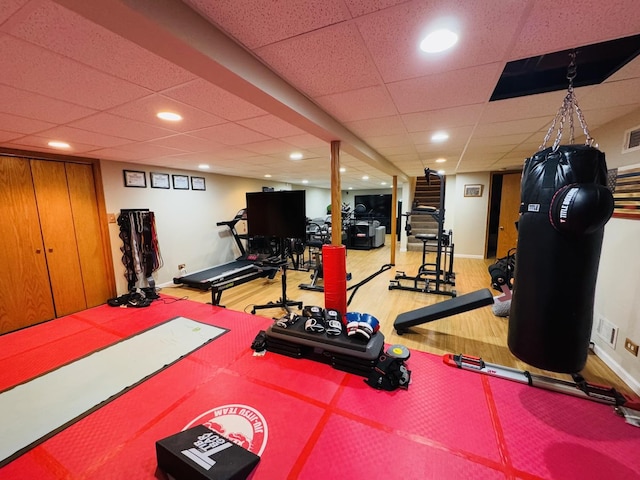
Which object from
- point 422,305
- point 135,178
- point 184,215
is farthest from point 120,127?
point 422,305

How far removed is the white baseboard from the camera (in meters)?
2.08

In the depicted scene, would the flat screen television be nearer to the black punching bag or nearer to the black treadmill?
the black treadmill

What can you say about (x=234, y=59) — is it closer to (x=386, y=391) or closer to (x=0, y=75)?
(x=0, y=75)

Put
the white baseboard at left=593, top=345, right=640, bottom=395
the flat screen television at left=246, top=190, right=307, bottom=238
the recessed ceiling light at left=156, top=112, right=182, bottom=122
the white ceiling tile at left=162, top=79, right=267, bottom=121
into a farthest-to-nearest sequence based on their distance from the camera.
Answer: the flat screen television at left=246, top=190, right=307, bottom=238 < the recessed ceiling light at left=156, top=112, right=182, bottom=122 < the white baseboard at left=593, top=345, right=640, bottom=395 < the white ceiling tile at left=162, top=79, right=267, bottom=121

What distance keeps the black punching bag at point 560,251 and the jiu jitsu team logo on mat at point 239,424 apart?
1819 mm

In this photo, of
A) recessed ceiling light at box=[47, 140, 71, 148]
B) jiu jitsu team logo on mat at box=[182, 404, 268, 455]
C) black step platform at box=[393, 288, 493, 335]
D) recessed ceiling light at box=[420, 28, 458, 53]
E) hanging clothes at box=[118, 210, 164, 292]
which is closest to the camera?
recessed ceiling light at box=[420, 28, 458, 53]

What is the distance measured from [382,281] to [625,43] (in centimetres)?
412

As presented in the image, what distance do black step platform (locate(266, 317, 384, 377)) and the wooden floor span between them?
2.50 ft

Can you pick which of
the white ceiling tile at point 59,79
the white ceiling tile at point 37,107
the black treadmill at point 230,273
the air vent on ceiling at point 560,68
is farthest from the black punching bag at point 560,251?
the black treadmill at point 230,273

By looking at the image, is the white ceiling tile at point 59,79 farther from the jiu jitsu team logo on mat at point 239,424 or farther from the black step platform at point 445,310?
the black step platform at point 445,310

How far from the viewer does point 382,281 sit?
5.11 metres

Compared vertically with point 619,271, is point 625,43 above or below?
above

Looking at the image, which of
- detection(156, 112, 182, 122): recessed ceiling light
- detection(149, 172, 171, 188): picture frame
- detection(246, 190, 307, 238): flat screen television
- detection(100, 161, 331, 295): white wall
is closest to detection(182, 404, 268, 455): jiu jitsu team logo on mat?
detection(246, 190, 307, 238): flat screen television

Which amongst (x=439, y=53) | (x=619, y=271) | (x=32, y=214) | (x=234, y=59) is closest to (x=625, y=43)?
(x=439, y=53)
